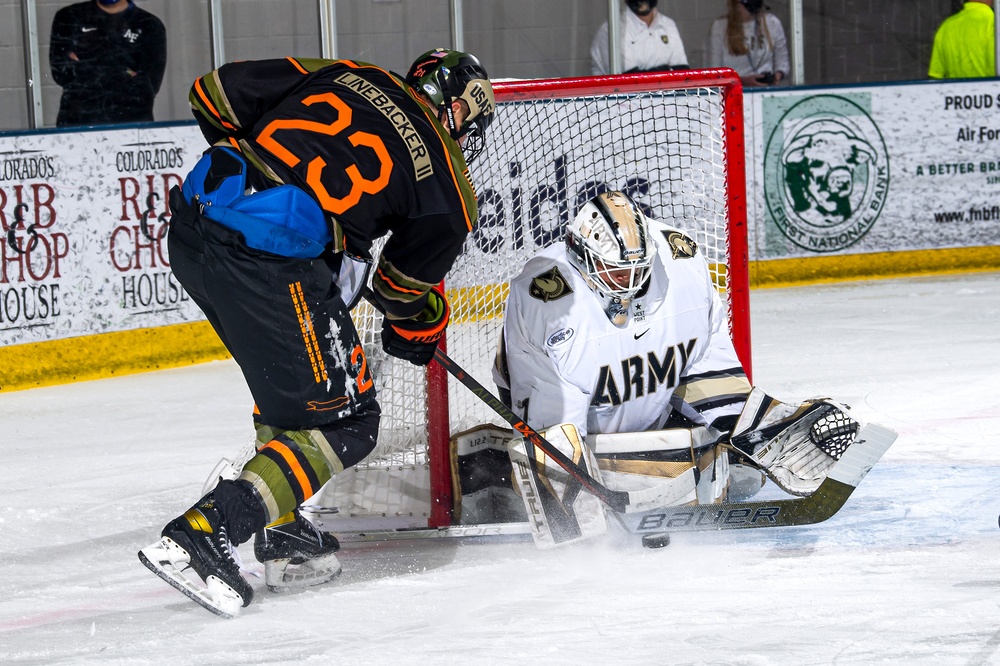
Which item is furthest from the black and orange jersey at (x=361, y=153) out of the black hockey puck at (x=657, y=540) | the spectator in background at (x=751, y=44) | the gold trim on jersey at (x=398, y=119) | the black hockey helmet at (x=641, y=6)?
the spectator in background at (x=751, y=44)

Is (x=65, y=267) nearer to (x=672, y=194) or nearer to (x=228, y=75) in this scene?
(x=672, y=194)

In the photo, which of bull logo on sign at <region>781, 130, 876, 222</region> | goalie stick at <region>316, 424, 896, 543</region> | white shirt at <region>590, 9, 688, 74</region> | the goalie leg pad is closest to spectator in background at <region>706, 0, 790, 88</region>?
white shirt at <region>590, 9, 688, 74</region>

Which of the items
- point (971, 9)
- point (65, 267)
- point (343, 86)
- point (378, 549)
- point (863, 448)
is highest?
point (971, 9)

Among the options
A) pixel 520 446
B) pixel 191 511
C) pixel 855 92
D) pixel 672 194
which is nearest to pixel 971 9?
pixel 855 92

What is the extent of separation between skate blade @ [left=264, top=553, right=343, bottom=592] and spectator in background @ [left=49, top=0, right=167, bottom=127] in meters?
3.11

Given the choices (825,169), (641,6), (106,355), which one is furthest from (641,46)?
(106,355)

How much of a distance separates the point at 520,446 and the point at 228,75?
949 millimetres

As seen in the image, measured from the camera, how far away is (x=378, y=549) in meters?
2.99

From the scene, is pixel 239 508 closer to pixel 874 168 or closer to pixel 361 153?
pixel 361 153

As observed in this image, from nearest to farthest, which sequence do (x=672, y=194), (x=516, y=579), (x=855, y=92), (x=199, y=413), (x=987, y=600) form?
1. (x=987, y=600)
2. (x=516, y=579)
3. (x=672, y=194)
4. (x=199, y=413)
5. (x=855, y=92)

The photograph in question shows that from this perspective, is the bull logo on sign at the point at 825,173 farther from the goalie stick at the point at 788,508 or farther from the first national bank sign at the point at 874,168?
the goalie stick at the point at 788,508

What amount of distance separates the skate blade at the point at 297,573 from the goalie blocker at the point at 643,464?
16.7 inches

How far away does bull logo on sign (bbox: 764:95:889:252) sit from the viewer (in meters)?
6.65

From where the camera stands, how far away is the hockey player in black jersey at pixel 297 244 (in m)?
2.45
